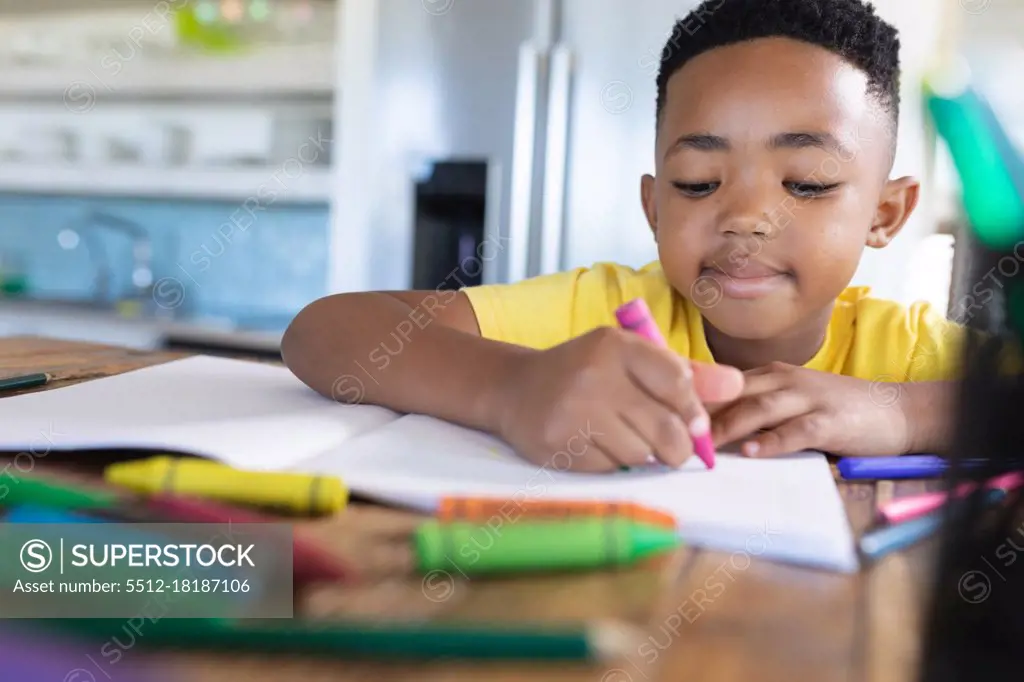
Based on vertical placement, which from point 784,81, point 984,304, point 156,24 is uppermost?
point 156,24

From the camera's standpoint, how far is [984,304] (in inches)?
7.8

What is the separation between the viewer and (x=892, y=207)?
0.90m

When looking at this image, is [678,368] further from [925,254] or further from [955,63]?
[925,254]

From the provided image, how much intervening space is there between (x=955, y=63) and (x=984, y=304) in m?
0.07

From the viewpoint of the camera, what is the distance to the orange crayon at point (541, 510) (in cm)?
35

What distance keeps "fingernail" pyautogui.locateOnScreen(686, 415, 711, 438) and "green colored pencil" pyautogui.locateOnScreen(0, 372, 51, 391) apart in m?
0.50

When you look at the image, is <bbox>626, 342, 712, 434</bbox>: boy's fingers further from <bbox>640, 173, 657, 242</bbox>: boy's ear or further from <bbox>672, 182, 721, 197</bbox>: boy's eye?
<bbox>640, 173, 657, 242</bbox>: boy's ear

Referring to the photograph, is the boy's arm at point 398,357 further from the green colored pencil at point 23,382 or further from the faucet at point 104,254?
the faucet at point 104,254

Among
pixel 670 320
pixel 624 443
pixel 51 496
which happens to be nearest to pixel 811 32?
pixel 670 320

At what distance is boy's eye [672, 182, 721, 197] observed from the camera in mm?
769

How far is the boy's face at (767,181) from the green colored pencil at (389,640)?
21.8 inches

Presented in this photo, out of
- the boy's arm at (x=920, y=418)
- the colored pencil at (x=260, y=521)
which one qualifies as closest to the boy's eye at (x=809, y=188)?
the boy's arm at (x=920, y=418)

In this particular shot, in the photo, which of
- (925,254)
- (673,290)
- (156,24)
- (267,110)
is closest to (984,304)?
(673,290)

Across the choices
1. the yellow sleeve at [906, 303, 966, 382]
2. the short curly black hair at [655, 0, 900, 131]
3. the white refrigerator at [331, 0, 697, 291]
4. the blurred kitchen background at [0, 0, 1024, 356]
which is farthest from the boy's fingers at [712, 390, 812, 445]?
the white refrigerator at [331, 0, 697, 291]
